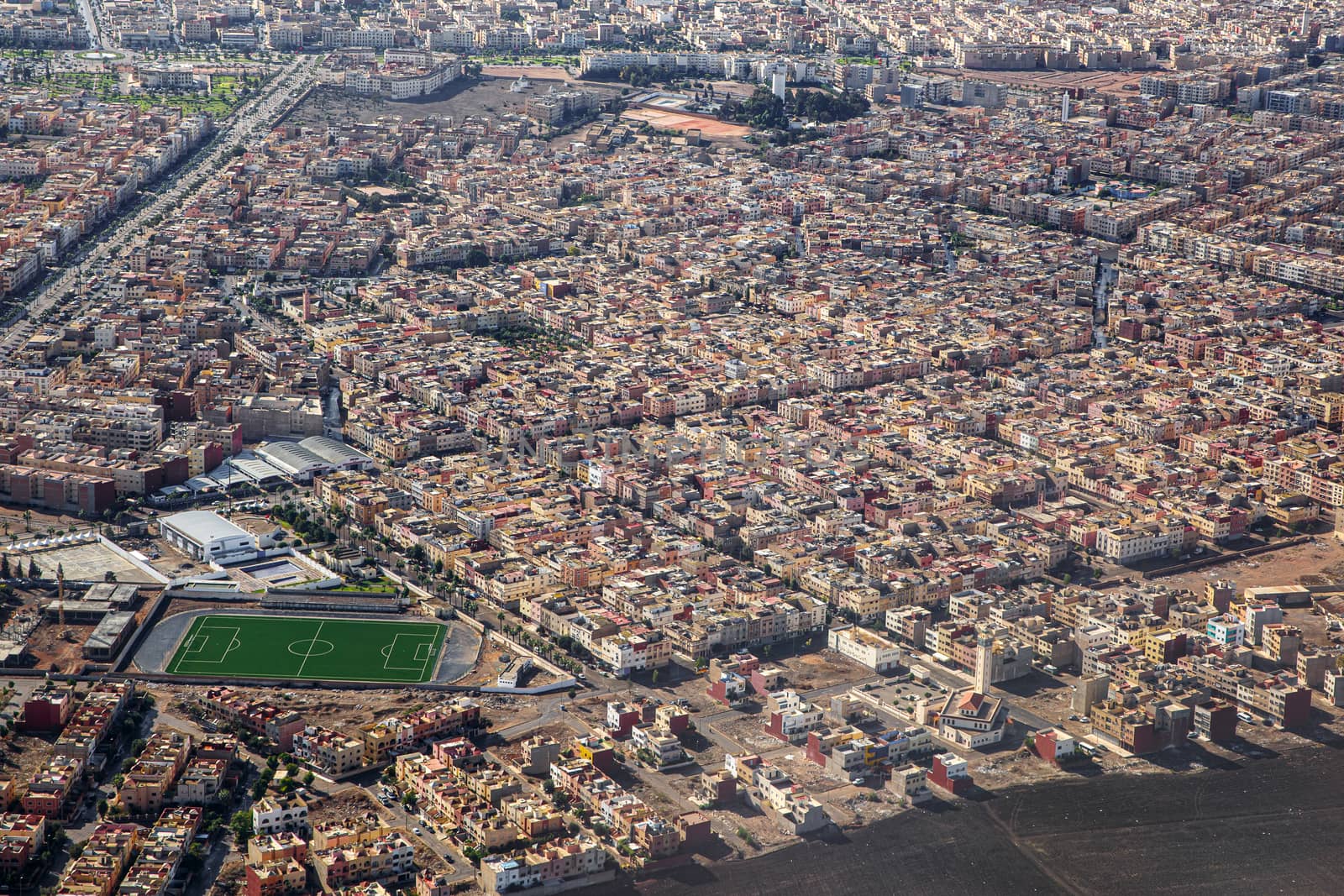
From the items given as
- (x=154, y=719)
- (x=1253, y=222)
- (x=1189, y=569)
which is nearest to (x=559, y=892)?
(x=154, y=719)

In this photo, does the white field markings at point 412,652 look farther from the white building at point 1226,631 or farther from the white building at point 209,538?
the white building at point 1226,631

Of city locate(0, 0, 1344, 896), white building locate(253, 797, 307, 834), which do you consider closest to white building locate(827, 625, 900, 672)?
city locate(0, 0, 1344, 896)

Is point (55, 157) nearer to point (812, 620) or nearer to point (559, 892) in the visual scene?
point (812, 620)

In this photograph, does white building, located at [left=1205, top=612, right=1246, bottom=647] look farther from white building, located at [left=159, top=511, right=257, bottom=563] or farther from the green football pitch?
white building, located at [left=159, top=511, right=257, bottom=563]

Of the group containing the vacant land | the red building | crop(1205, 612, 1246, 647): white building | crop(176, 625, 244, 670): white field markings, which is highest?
the red building

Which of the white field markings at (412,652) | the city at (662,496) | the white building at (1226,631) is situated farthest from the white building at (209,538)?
the white building at (1226,631)

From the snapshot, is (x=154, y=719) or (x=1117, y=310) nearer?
(x=154, y=719)
